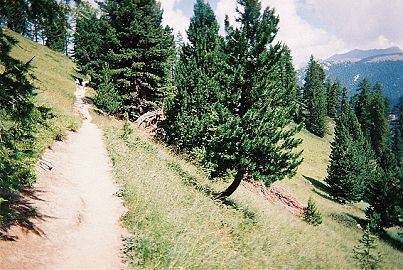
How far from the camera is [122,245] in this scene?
813cm

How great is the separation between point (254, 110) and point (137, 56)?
53.3 feet

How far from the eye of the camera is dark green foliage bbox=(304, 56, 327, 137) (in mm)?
74250

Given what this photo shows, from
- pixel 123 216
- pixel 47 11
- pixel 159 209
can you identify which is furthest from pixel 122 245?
pixel 47 11

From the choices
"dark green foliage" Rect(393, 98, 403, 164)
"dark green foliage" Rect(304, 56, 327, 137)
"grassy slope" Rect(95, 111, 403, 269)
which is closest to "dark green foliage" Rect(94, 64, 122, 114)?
"grassy slope" Rect(95, 111, 403, 269)

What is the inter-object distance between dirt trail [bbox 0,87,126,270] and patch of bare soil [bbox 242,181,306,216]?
44.6 ft

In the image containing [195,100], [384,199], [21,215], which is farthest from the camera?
Result: [384,199]

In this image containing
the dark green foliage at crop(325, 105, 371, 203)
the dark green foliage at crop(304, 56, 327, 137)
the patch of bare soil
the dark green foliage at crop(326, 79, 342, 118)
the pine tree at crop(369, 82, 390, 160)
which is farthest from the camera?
the dark green foliage at crop(326, 79, 342, 118)

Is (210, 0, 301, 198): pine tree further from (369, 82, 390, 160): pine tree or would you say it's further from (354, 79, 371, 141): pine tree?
(369, 82, 390, 160): pine tree

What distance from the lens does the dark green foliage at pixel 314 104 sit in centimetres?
7425

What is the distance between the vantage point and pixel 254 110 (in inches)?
535

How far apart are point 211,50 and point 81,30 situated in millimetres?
46614

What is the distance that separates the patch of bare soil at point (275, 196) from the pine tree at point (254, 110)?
33.8 ft

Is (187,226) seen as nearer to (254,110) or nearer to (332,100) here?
(254,110)

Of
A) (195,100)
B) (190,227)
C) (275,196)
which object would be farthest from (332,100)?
(190,227)
